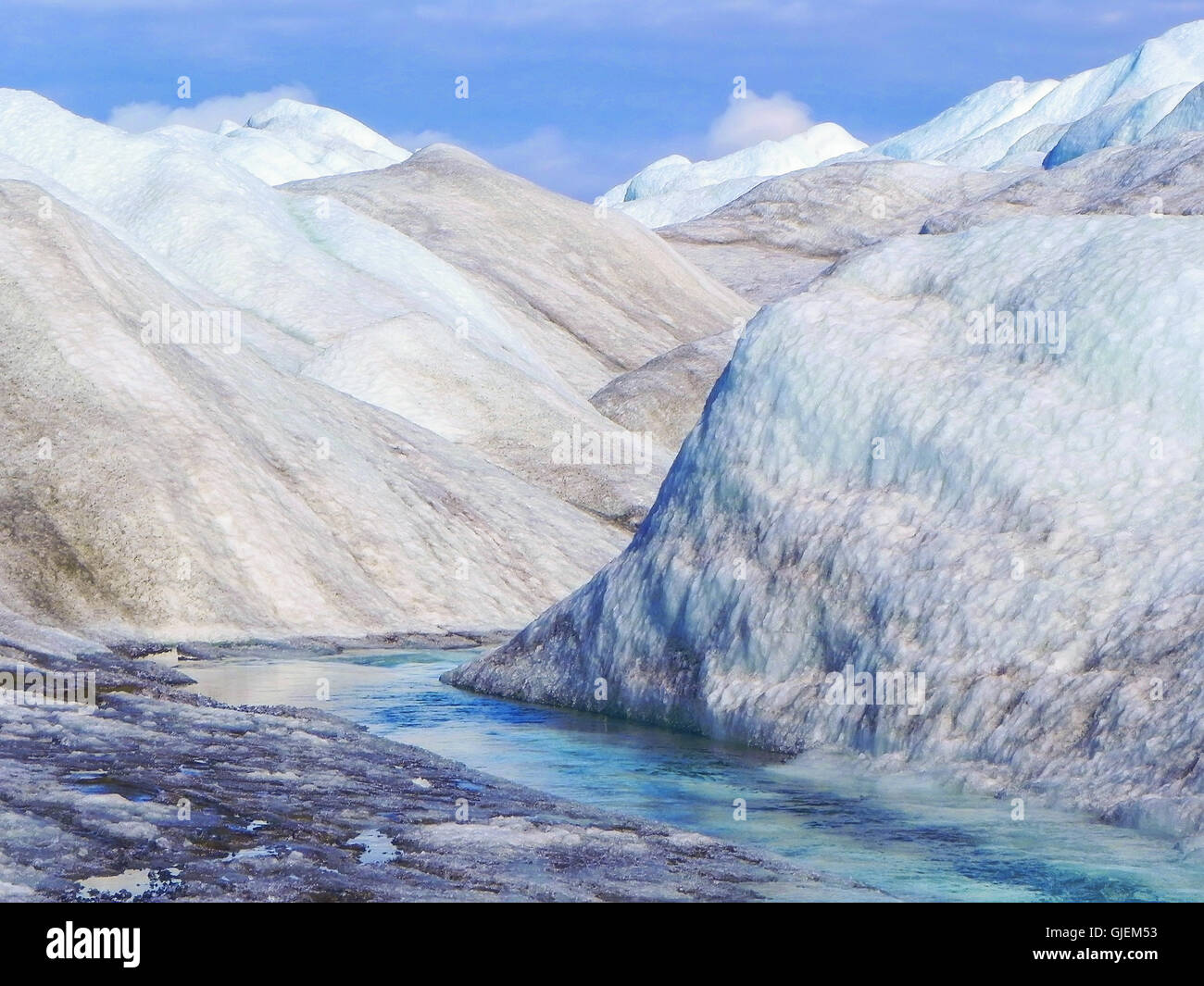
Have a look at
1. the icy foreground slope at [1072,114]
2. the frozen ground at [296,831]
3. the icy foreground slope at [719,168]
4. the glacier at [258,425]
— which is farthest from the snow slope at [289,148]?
the frozen ground at [296,831]

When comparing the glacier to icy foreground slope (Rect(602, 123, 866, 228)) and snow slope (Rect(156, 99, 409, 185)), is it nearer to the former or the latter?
snow slope (Rect(156, 99, 409, 185))

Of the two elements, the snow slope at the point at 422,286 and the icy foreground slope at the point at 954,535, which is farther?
the snow slope at the point at 422,286

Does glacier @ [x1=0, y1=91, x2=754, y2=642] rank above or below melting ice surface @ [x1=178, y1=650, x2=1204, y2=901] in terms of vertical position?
above

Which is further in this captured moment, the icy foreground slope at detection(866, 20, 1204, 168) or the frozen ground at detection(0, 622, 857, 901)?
the icy foreground slope at detection(866, 20, 1204, 168)

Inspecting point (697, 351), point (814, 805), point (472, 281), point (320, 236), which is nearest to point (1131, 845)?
point (814, 805)

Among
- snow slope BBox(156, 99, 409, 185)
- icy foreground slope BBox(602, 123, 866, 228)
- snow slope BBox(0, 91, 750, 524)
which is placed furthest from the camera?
icy foreground slope BBox(602, 123, 866, 228)

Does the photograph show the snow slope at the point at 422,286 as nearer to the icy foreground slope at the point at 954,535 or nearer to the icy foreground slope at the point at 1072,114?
the icy foreground slope at the point at 954,535

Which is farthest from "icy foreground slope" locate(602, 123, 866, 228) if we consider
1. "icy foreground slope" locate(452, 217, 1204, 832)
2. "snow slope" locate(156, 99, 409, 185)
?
"icy foreground slope" locate(452, 217, 1204, 832)
